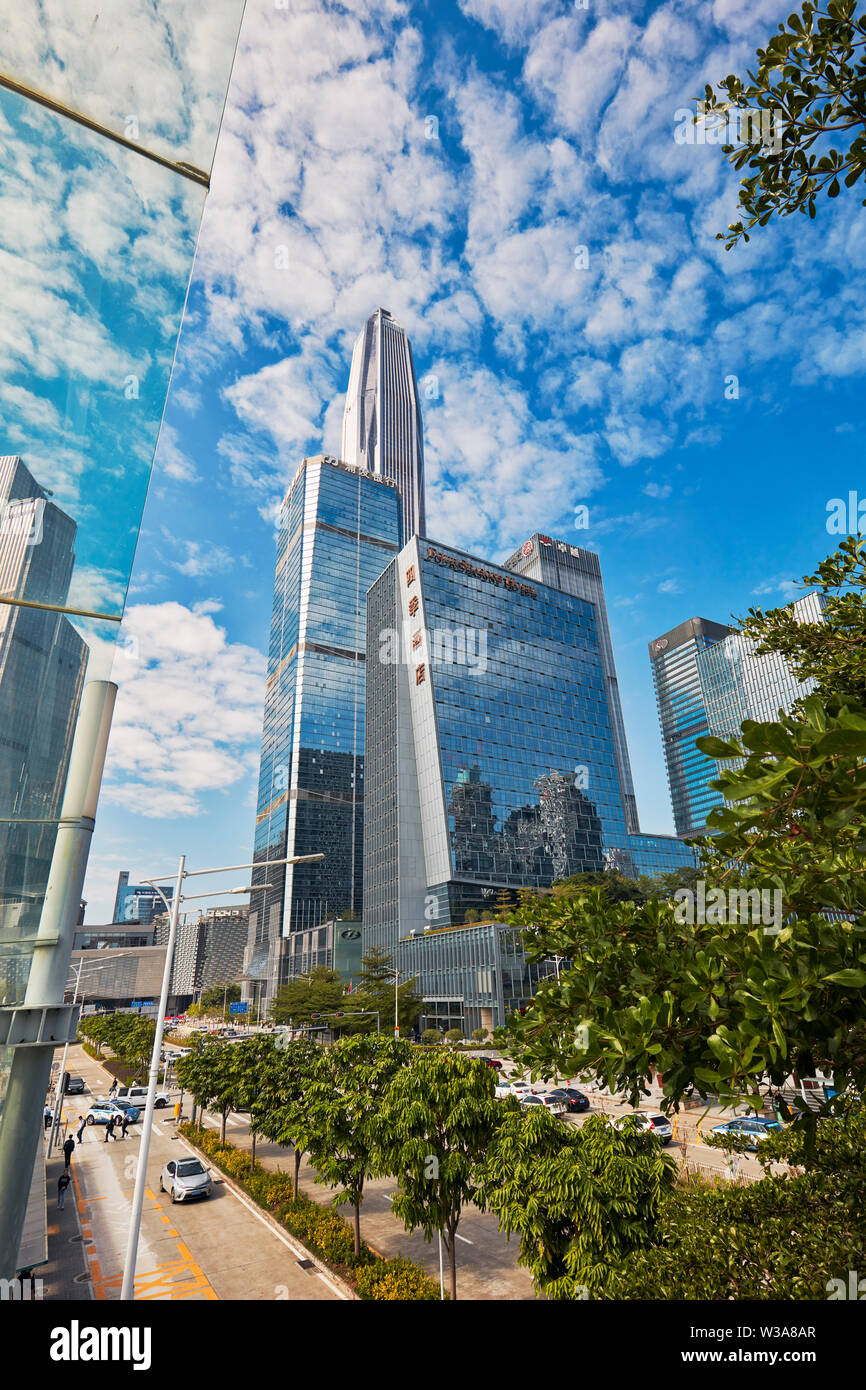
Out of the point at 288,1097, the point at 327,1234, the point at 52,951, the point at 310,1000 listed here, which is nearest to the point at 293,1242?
the point at 327,1234

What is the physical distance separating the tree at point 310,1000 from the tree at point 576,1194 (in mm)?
47866

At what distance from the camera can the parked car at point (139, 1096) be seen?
40594 millimetres

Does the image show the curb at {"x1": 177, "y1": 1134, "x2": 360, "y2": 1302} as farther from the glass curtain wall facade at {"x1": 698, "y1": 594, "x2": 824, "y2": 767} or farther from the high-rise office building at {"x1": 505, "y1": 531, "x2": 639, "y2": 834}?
the high-rise office building at {"x1": 505, "y1": 531, "x2": 639, "y2": 834}

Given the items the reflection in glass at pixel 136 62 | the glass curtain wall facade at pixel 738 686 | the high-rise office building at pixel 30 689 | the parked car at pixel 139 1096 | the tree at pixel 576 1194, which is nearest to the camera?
the reflection in glass at pixel 136 62

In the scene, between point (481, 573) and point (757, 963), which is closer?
point (757, 963)

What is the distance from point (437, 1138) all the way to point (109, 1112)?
31.7m

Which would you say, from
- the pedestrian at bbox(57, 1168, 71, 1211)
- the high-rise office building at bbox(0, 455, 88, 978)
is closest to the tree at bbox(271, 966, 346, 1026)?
the pedestrian at bbox(57, 1168, 71, 1211)

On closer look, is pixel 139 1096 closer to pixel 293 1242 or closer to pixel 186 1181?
pixel 186 1181

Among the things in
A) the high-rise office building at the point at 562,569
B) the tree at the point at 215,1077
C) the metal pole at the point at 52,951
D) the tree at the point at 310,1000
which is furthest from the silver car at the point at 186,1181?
Result: the high-rise office building at the point at 562,569

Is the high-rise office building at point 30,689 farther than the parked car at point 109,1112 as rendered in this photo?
No

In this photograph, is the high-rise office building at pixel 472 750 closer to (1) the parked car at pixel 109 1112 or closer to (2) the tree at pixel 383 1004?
(2) the tree at pixel 383 1004

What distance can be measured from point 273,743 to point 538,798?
63.2 metres

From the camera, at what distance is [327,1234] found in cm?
1741
